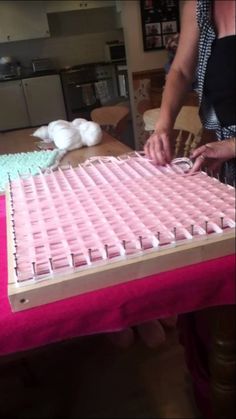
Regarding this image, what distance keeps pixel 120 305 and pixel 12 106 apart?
36 centimetres

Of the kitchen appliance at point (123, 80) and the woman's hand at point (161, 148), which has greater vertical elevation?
the kitchen appliance at point (123, 80)

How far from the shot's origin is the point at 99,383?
0.73m

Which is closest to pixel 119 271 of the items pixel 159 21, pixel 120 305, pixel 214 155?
pixel 120 305

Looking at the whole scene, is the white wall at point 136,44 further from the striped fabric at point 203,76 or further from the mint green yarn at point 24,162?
the mint green yarn at point 24,162

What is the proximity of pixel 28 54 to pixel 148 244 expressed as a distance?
0.33 m

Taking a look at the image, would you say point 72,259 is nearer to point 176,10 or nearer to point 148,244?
point 148,244

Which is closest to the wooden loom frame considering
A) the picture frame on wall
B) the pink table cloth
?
the pink table cloth

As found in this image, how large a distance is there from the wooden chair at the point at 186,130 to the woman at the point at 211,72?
0.06ft

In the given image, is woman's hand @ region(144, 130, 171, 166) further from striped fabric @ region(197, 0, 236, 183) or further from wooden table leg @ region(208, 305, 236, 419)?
wooden table leg @ region(208, 305, 236, 419)

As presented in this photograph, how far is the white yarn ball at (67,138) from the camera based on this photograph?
0.72 meters

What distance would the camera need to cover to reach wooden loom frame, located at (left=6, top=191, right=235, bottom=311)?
32 cm

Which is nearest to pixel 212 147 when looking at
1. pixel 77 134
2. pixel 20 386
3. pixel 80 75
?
pixel 80 75

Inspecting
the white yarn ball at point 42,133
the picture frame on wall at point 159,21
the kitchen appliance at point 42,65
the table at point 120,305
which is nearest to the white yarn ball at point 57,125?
the white yarn ball at point 42,133

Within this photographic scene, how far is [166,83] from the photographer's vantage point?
51cm
